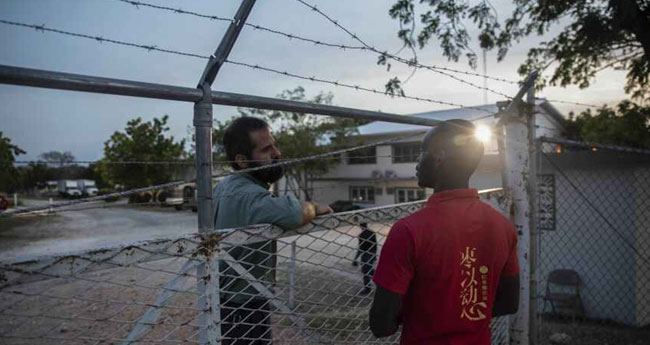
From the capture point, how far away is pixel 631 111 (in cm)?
892

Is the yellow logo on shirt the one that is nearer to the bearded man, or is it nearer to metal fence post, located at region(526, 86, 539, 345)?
the bearded man

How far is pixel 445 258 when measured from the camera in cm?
160

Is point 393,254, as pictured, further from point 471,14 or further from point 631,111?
point 631,111

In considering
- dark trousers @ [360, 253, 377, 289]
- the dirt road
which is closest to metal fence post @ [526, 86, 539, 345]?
dark trousers @ [360, 253, 377, 289]

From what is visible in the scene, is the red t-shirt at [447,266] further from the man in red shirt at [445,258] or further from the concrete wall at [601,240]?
the concrete wall at [601,240]

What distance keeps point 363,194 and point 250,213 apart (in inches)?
1067

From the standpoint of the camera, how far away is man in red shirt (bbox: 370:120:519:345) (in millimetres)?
1563

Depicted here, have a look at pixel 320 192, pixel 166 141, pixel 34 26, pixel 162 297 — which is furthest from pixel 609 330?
pixel 166 141

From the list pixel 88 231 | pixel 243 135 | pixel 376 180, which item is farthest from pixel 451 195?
pixel 376 180

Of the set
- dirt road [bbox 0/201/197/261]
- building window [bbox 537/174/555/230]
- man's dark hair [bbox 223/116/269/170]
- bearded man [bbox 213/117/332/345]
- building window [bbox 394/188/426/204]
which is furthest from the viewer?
building window [bbox 394/188/426/204]

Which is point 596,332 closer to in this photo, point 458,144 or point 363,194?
point 458,144

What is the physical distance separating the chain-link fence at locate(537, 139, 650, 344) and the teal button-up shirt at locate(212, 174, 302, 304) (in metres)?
5.13

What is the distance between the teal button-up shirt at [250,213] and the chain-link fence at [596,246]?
513 cm

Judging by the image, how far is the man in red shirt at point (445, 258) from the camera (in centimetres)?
156
